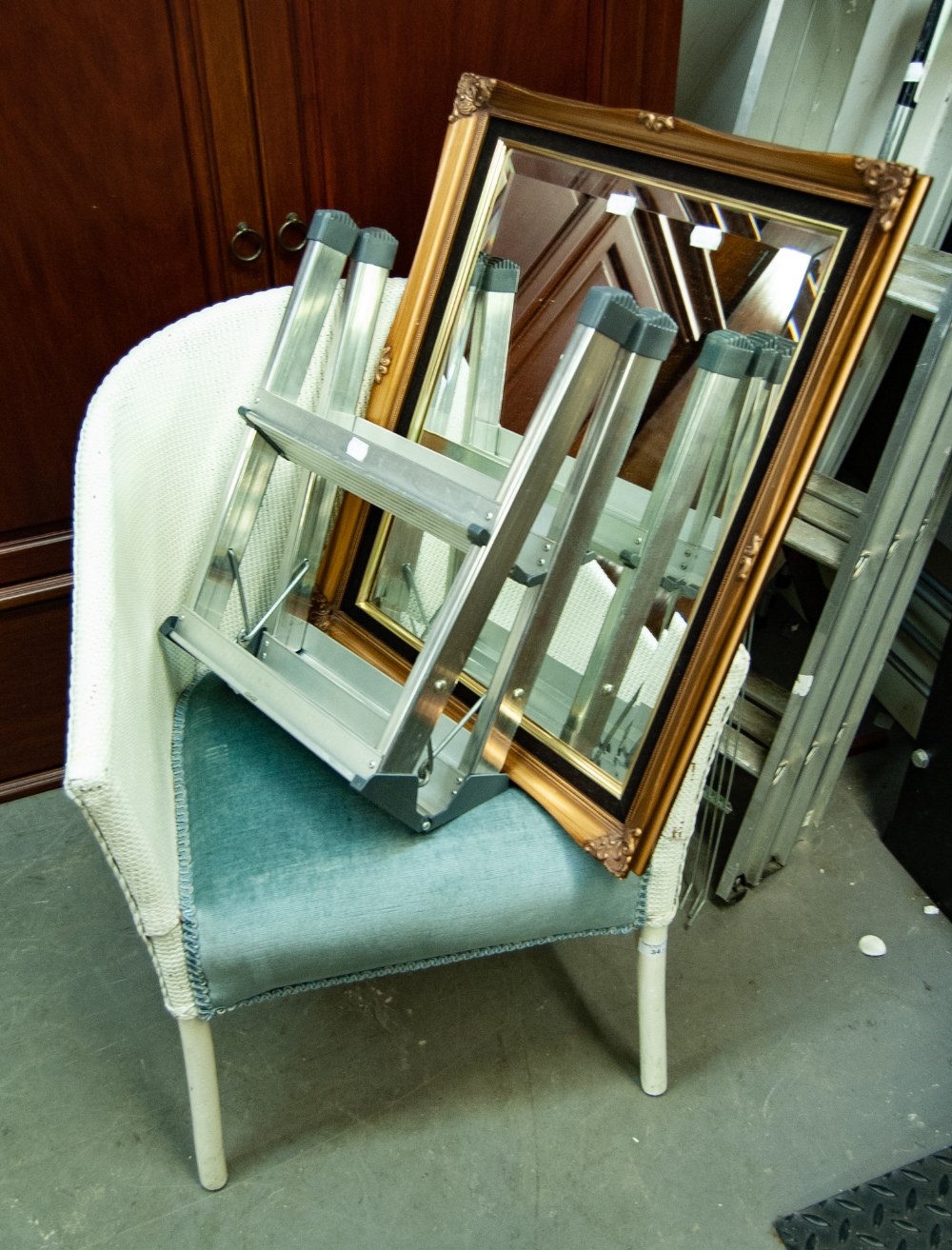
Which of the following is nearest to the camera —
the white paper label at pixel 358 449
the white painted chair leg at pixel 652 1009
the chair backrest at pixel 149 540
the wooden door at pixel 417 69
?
the chair backrest at pixel 149 540

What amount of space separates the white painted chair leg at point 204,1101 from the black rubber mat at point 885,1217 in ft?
2.03

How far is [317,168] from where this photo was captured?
134 centimetres

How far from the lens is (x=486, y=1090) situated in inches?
48.1

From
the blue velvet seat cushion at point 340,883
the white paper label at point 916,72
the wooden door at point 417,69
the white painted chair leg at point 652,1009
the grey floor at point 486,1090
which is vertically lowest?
the grey floor at point 486,1090

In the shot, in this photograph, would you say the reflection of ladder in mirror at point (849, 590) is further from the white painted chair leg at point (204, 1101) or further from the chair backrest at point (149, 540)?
the white painted chair leg at point (204, 1101)

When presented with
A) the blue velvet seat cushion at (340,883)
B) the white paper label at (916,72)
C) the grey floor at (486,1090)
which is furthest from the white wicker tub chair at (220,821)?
the white paper label at (916,72)

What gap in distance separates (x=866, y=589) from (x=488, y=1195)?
84cm

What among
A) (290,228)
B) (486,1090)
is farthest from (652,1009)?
(290,228)

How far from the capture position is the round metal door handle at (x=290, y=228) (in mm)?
1367

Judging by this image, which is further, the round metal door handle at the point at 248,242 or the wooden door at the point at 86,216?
the round metal door handle at the point at 248,242

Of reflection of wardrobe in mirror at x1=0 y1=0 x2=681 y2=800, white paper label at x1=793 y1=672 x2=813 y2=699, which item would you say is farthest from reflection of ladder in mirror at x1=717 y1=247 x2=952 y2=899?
reflection of wardrobe in mirror at x1=0 y1=0 x2=681 y2=800

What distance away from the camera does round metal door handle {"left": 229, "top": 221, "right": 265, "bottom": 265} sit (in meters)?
1.35

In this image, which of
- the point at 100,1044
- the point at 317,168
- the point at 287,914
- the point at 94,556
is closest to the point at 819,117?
the point at 317,168

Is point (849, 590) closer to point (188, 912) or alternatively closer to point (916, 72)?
point (916, 72)
